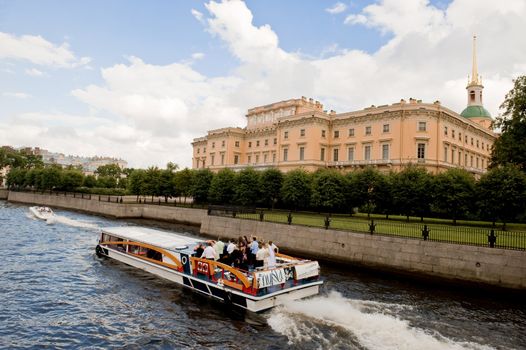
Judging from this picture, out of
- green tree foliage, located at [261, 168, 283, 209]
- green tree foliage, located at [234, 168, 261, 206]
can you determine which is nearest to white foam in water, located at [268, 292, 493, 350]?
green tree foliage, located at [261, 168, 283, 209]

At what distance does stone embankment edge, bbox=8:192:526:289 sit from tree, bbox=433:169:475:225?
540 inches

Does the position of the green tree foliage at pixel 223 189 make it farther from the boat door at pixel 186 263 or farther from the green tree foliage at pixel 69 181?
the green tree foliage at pixel 69 181

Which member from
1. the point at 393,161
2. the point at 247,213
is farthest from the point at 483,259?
the point at 393,161

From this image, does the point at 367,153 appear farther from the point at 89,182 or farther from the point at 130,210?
the point at 89,182

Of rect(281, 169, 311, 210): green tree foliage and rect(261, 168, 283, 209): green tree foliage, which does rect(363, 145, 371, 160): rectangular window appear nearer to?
rect(261, 168, 283, 209): green tree foliage

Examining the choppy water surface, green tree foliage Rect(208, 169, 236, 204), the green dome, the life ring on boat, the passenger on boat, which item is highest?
the green dome

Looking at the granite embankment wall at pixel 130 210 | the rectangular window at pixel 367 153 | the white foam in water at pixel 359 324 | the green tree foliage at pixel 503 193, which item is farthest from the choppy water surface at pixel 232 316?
the rectangular window at pixel 367 153

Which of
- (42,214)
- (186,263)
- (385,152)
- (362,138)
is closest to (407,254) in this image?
(186,263)

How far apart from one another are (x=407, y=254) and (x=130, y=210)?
38.5 meters

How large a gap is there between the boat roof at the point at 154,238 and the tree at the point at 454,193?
75.6ft

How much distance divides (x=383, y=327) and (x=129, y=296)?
1017cm

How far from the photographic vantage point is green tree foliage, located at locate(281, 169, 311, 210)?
44.0m

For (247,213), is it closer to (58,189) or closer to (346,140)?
(346,140)

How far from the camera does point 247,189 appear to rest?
47875 mm
